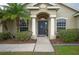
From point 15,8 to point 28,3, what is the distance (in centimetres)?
Answer: 44

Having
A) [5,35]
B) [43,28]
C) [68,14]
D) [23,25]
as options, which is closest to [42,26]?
[43,28]

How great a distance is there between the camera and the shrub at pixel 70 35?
17250mm

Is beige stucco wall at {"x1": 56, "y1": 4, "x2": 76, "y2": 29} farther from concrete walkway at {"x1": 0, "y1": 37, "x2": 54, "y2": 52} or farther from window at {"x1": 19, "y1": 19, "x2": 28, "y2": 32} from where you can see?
window at {"x1": 19, "y1": 19, "x2": 28, "y2": 32}

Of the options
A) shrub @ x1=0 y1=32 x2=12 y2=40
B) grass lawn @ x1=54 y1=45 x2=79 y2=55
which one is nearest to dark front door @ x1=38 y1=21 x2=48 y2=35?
grass lawn @ x1=54 y1=45 x2=79 y2=55

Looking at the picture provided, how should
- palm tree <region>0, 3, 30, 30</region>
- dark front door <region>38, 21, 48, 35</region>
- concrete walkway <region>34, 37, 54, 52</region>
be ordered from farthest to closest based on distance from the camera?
1. concrete walkway <region>34, 37, 54, 52</region>
2. dark front door <region>38, 21, 48, 35</region>
3. palm tree <region>0, 3, 30, 30</region>

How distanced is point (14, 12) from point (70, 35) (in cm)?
215

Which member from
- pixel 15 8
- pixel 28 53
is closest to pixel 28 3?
pixel 15 8

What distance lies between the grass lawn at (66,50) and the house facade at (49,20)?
0.40 meters

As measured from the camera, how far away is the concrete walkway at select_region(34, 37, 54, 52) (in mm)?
17094

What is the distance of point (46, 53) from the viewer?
17.0m

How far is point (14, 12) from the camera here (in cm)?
1700

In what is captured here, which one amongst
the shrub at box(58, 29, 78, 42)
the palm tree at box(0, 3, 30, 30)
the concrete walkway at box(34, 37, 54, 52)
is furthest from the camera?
the shrub at box(58, 29, 78, 42)

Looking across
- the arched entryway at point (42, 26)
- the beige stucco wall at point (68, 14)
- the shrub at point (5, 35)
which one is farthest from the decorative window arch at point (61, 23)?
the shrub at point (5, 35)

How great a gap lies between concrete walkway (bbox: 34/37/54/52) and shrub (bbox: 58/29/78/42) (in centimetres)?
A: 47
